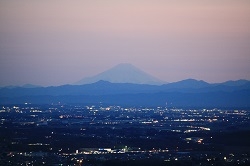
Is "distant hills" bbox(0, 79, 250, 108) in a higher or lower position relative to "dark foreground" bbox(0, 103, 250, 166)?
higher

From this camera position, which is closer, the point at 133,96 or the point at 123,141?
the point at 123,141

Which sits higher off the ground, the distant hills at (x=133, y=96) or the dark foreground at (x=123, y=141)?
the distant hills at (x=133, y=96)

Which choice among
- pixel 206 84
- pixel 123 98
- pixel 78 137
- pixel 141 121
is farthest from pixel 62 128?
pixel 206 84

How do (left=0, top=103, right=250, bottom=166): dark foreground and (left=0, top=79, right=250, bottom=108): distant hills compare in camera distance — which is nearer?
(left=0, top=103, right=250, bottom=166): dark foreground

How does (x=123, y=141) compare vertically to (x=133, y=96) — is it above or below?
below

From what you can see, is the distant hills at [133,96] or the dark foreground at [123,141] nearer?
the dark foreground at [123,141]

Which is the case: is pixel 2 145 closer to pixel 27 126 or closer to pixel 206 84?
pixel 27 126

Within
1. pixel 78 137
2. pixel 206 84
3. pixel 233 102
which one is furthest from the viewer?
pixel 206 84

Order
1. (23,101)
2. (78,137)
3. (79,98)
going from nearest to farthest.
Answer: (78,137), (23,101), (79,98)
